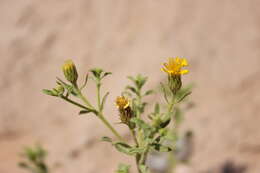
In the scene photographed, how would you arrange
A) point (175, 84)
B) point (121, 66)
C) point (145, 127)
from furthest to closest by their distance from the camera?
point (121, 66), point (175, 84), point (145, 127)

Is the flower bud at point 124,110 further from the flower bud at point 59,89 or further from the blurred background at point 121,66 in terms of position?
the blurred background at point 121,66

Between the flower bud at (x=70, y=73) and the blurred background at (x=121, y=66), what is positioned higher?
the blurred background at (x=121, y=66)

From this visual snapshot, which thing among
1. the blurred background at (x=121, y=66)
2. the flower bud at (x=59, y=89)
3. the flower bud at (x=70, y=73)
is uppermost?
the blurred background at (x=121, y=66)

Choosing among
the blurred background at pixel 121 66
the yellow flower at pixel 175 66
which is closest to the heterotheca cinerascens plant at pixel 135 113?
the yellow flower at pixel 175 66

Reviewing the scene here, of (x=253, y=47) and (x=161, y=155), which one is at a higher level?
(x=253, y=47)

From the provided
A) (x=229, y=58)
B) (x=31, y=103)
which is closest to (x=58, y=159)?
(x=31, y=103)

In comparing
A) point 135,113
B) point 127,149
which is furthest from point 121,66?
point 127,149

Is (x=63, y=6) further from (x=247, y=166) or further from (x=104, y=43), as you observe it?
(x=247, y=166)

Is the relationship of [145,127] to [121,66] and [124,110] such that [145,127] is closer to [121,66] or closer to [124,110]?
[124,110]
